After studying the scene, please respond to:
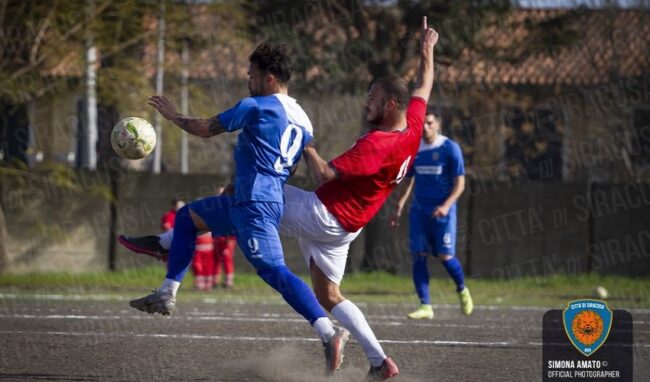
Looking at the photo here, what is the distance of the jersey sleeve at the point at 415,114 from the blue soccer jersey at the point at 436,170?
5.49 m

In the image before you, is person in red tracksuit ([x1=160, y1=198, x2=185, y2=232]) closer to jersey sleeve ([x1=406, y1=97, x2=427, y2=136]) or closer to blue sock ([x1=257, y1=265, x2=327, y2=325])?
blue sock ([x1=257, y1=265, x2=327, y2=325])

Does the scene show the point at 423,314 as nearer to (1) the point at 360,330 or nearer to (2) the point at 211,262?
(1) the point at 360,330

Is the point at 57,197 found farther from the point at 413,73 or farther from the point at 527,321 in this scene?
the point at 527,321

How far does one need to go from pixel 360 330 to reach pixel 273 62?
186 centimetres

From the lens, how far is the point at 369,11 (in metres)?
19.3

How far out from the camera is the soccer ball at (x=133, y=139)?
741 cm

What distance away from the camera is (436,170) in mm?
12516

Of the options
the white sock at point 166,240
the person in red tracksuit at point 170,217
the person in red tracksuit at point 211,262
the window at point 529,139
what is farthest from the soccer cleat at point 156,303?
the window at point 529,139

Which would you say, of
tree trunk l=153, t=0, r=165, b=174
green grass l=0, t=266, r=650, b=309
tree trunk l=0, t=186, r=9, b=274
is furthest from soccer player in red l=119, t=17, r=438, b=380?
tree trunk l=0, t=186, r=9, b=274

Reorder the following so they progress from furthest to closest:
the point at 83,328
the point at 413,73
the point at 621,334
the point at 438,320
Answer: the point at 413,73
the point at 438,320
the point at 83,328
the point at 621,334

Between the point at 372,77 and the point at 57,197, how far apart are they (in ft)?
20.1

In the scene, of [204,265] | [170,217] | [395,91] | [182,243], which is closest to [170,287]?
[182,243]

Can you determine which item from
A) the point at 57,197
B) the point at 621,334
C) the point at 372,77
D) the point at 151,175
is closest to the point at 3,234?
the point at 57,197

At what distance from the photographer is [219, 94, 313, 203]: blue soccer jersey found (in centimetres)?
684
